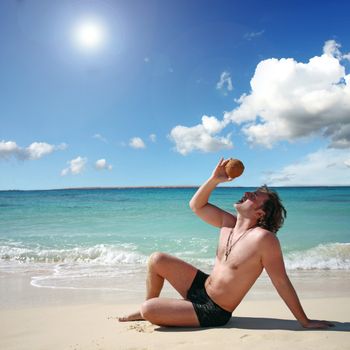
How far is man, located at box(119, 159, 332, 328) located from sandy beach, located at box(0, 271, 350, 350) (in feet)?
0.49

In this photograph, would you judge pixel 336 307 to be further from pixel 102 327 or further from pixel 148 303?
pixel 102 327

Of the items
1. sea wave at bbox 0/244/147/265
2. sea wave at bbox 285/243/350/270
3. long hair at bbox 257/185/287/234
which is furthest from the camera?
sea wave at bbox 0/244/147/265

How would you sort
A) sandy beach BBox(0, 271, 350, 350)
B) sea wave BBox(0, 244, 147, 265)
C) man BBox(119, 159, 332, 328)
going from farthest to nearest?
1. sea wave BBox(0, 244, 147, 265)
2. man BBox(119, 159, 332, 328)
3. sandy beach BBox(0, 271, 350, 350)

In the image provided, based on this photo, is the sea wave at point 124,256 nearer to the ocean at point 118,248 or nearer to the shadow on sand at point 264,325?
the ocean at point 118,248

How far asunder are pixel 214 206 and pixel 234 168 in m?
0.45

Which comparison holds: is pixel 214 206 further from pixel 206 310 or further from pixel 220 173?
pixel 206 310

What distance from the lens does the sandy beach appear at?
10.7 feet

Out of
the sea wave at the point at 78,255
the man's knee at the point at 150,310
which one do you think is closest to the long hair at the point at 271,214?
the man's knee at the point at 150,310

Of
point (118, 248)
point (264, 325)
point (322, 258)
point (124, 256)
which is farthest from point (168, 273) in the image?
point (118, 248)

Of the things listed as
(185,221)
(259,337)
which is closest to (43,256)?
(259,337)

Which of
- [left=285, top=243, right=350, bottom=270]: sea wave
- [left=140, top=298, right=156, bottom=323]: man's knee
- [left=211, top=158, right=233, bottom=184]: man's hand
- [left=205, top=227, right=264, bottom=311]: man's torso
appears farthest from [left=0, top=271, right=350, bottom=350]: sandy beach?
[left=285, top=243, right=350, bottom=270]: sea wave

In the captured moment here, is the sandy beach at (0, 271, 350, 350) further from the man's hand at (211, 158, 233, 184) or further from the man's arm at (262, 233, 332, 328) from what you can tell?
the man's hand at (211, 158, 233, 184)

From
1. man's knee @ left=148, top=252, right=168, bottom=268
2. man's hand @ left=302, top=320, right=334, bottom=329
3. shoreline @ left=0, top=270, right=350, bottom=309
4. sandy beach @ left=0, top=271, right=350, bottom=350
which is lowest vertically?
shoreline @ left=0, top=270, right=350, bottom=309

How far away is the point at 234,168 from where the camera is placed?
12.9 ft
